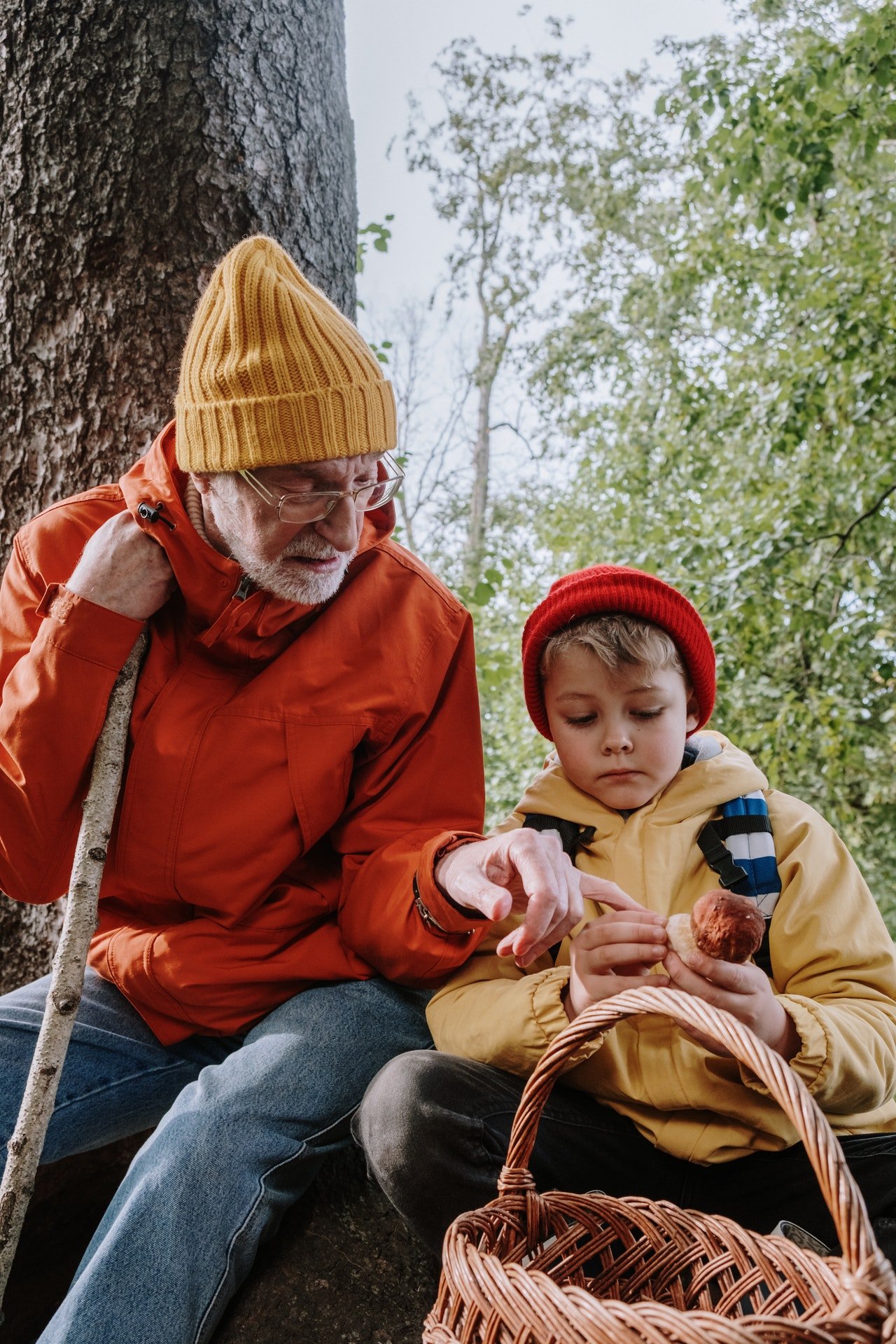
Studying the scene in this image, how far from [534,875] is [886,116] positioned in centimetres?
438

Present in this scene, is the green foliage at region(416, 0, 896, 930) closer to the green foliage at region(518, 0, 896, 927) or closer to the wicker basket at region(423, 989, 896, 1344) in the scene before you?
the green foliage at region(518, 0, 896, 927)

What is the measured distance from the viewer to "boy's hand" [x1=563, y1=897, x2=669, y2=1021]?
1386mm

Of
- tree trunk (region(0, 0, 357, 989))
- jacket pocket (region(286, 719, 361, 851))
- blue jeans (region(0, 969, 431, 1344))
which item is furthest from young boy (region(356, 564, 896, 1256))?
tree trunk (region(0, 0, 357, 989))

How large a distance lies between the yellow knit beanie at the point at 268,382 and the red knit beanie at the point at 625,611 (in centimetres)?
42

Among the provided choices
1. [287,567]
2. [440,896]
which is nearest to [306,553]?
[287,567]

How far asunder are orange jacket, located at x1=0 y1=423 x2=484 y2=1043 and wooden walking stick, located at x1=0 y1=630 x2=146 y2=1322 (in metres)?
0.04

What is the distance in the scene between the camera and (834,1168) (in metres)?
0.91

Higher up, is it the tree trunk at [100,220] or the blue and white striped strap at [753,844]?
the tree trunk at [100,220]

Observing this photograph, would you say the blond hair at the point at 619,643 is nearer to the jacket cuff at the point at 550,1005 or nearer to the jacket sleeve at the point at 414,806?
the jacket sleeve at the point at 414,806

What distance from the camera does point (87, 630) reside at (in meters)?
1.58

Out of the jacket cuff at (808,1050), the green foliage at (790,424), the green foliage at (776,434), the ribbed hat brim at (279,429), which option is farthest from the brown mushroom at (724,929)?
the green foliage at (790,424)

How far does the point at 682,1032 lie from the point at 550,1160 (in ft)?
0.97

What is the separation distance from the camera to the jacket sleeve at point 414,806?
1.64 metres

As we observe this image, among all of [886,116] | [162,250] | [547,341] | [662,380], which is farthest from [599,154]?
[162,250]
